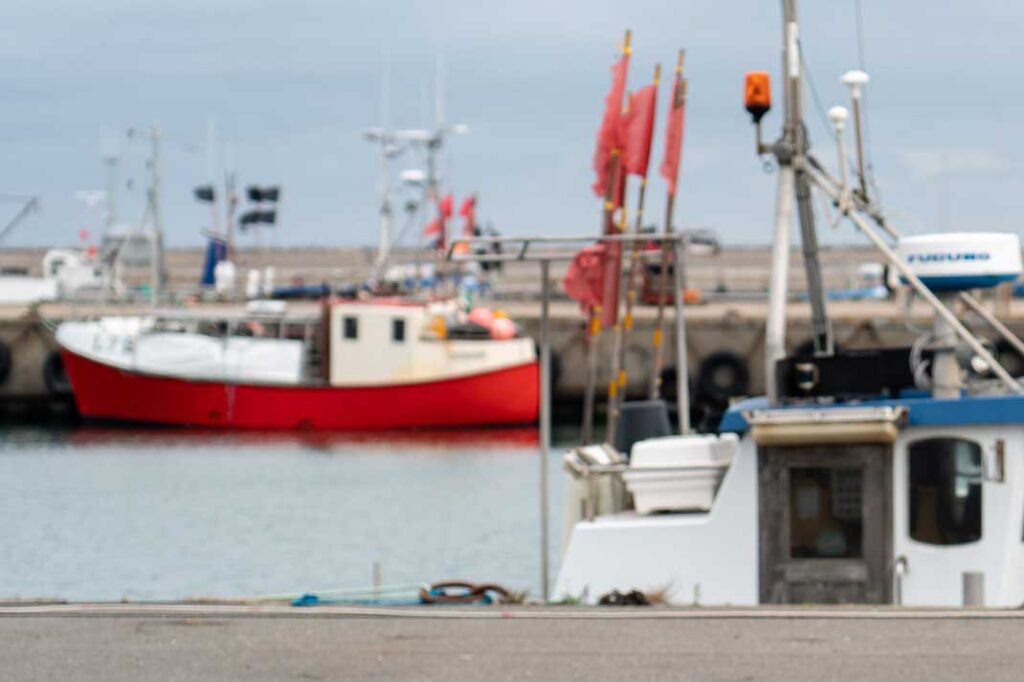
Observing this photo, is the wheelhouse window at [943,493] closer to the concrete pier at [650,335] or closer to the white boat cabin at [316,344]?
the concrete pier at [650,335]

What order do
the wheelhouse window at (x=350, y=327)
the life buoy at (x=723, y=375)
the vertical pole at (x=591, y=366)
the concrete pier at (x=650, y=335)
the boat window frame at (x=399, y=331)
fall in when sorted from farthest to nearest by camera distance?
1. the concrete pier at (x=650, y=335)
2. the life buoy at (x=723, y=375)
3. the wheelhouse window at (x=350, y=327)
4. the boat window frame at (x=399, y=331)
5. the vertical pole at (x=591, y=366)

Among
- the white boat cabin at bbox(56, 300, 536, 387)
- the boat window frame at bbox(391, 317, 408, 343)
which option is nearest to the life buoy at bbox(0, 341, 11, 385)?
the white boat cabin at bbox(56, 300, 536, 387)

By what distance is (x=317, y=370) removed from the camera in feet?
184

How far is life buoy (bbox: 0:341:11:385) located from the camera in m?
56.5

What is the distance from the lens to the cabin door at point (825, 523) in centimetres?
1270

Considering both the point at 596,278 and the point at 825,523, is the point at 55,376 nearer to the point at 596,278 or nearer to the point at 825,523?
the point at 596,278

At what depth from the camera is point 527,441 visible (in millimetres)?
49719

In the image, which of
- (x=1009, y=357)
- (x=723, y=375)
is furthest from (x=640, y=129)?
(x=723, y=375)

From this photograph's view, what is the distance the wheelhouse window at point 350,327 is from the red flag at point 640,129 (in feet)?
116

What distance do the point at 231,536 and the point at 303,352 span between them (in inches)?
1053

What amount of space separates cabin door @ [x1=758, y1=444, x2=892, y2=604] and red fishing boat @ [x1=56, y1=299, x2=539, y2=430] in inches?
1589

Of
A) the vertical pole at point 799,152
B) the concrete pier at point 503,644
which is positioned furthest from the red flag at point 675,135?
the concrete pier at point 503,644

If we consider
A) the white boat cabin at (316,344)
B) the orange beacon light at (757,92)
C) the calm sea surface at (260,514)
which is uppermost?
the orange beacon light at (757,92)

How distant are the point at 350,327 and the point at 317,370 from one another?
2610mm
